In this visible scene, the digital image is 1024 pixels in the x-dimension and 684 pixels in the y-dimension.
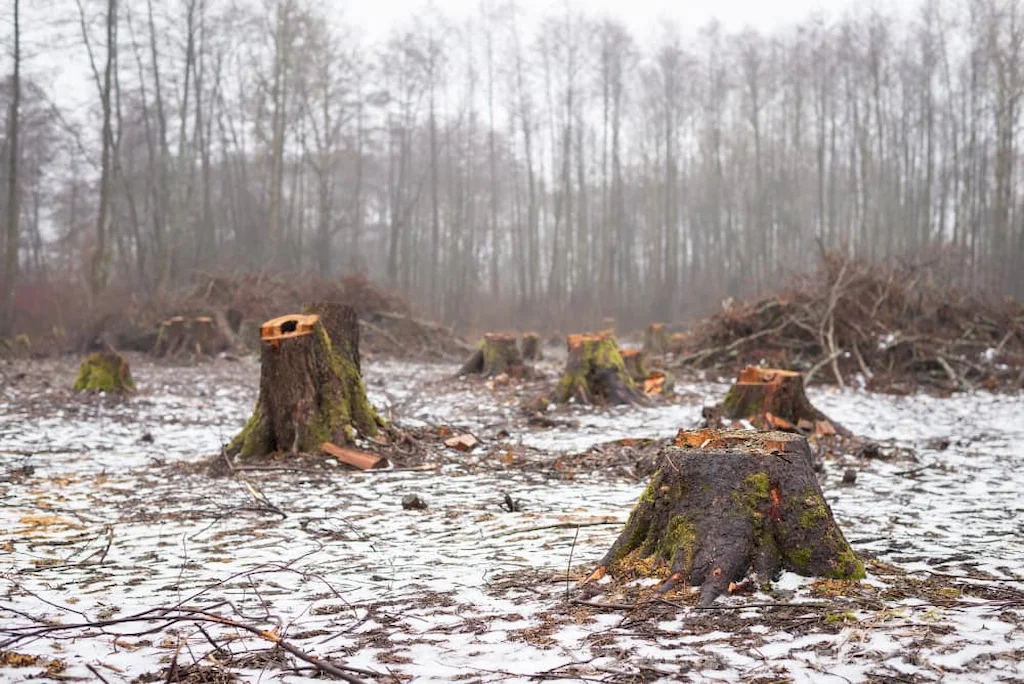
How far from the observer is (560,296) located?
32.4 metres

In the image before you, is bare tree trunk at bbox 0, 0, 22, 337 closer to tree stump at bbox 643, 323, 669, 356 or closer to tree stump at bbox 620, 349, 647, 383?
tree stump at bbox 620, 349, 647, 383

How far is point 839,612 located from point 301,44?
97.6 ft

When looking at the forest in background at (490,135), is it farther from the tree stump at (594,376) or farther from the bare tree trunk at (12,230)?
the tree stump at (594,376)

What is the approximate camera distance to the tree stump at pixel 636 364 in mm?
12227

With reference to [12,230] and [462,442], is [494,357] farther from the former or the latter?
[12,230]

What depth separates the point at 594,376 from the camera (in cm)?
1060

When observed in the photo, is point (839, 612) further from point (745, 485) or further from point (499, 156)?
point (499, 156)

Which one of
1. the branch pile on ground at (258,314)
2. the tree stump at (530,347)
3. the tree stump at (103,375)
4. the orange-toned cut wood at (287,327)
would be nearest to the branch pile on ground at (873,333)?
the tree stump at (530,347)

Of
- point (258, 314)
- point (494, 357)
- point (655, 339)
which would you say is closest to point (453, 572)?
point (494, 357)

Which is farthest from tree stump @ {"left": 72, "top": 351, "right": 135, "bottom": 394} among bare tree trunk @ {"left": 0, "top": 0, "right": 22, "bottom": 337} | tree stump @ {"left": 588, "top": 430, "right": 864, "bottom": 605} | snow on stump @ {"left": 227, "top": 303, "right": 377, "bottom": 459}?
bare tree trunk @ {"left": 0, "top": 0, "right": 22, "bottom": 337}

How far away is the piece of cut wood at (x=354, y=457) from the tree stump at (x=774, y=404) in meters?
3.71

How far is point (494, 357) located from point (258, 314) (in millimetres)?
8714

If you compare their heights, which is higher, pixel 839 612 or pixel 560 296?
pixel 560 296

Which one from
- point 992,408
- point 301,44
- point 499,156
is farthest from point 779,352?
point 499,156
